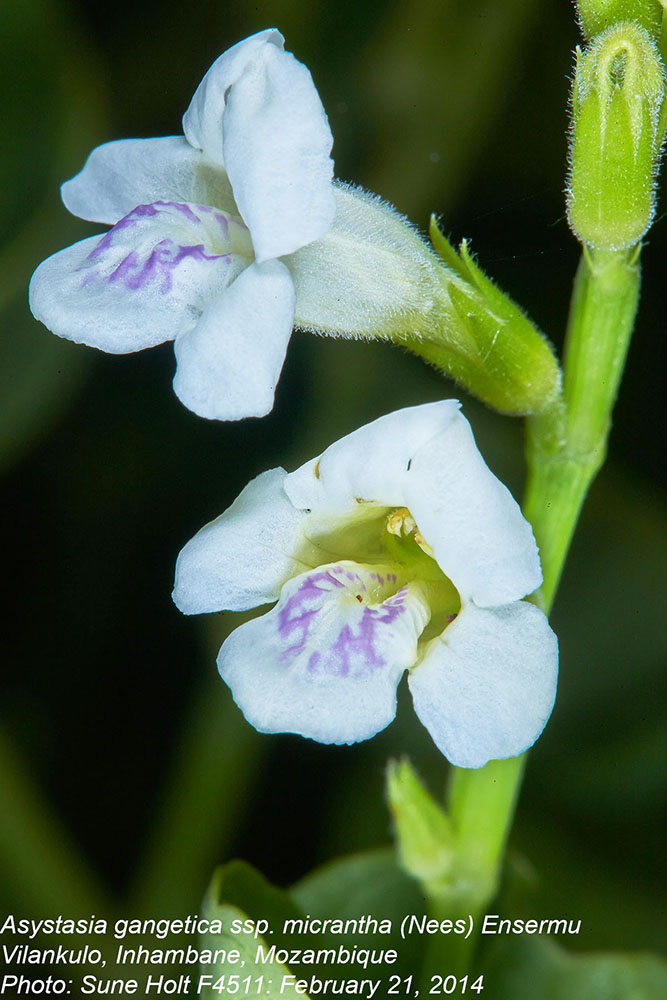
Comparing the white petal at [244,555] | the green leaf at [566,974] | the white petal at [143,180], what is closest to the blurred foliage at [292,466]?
the green leaf at [566,974]

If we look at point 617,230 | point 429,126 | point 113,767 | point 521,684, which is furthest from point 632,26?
point 113,767

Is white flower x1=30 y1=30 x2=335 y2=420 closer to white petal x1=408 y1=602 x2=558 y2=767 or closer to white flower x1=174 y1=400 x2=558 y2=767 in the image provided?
white flower x1=174 y1=400 x2=558 y2=767

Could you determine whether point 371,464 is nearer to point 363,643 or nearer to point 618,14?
point 363,643

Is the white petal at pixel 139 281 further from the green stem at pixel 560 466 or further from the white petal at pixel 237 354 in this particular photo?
the green stem at pixel 560 466

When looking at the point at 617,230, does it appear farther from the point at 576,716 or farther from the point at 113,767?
the point at 113,767

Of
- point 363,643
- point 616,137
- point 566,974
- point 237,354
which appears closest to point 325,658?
point 363,643

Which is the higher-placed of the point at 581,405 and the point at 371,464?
the point at 371,464
